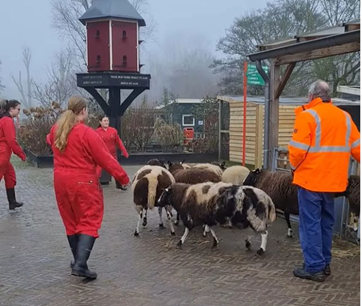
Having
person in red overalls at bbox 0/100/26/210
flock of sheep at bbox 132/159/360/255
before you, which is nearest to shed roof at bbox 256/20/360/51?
flock of sheep at bbox 132/159/360/255

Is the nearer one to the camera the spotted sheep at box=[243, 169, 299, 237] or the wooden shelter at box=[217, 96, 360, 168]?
the spotted sheep at box=[243, 169, 299, 237]

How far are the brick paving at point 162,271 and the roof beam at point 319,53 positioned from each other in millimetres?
2846

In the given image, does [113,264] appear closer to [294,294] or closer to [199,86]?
[294,294]

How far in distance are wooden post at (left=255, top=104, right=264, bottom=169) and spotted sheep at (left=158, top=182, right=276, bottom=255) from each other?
31.6 ft

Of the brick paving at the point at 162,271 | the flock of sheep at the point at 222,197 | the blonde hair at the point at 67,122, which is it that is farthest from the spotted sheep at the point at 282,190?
the blonde hair at the point at 67,122

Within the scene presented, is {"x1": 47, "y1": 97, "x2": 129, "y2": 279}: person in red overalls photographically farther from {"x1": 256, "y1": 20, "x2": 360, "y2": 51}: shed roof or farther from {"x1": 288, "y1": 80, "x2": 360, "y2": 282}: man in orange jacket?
{"x1": 256, "y1": 20, "x2": 360, "y2": 51}: shed roof

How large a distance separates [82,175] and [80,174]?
24mm

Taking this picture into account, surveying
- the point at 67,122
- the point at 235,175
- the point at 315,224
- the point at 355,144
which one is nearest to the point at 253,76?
the point at 235,175

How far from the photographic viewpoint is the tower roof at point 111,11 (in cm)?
1357

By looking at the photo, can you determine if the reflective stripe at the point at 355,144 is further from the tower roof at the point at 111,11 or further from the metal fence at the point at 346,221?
the tower roof at the point at 111,11

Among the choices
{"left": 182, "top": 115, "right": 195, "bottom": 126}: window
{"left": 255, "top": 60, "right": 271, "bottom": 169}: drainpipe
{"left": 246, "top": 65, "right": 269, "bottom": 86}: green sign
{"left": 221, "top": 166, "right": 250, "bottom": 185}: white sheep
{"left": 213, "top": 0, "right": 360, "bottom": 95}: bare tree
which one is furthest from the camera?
{"left": 182, "top": 115, "right": 195, "bottom": 126}: window

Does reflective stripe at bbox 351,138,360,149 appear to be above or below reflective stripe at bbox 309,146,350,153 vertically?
above

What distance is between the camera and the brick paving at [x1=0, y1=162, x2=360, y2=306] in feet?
15.7

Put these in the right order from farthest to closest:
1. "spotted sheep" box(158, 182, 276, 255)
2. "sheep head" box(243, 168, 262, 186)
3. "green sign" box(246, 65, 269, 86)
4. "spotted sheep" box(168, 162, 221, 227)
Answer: "green sign" box(246, 65, 269, 86), "spotted sheep" box(168, 162, 221, 227), "sheep head" box(243, 168, 262, 186), "spotted sheep" box(158, 182, 276, 255)
